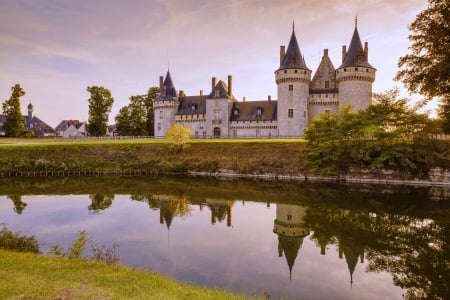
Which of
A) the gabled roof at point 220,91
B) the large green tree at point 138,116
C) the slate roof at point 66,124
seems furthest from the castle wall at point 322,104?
the slate roof at point 66,124

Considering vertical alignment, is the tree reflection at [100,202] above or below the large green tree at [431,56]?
below

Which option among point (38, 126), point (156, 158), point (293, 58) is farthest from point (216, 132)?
point (38, 126)

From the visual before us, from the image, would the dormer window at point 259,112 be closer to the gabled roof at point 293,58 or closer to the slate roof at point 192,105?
the gabled roof at point 293,58

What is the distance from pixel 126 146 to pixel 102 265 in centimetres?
2736

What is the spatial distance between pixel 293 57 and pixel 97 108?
28.6 metres

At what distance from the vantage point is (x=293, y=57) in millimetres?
39812

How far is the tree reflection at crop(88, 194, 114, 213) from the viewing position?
52.3ft

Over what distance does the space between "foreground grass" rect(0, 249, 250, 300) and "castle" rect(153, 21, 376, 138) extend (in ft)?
111

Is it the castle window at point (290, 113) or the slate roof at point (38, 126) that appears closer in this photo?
the castle window at point (290, 113)

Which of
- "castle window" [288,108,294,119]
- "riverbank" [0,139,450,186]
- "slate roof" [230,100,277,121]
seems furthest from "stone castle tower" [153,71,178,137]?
"castle window" [288,108,294,119]

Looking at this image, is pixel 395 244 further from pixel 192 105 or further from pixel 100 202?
pixel 192 105

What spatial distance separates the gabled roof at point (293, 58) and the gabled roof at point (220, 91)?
28.5 feet

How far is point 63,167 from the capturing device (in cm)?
2842

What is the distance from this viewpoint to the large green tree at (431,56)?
39.2 ft
